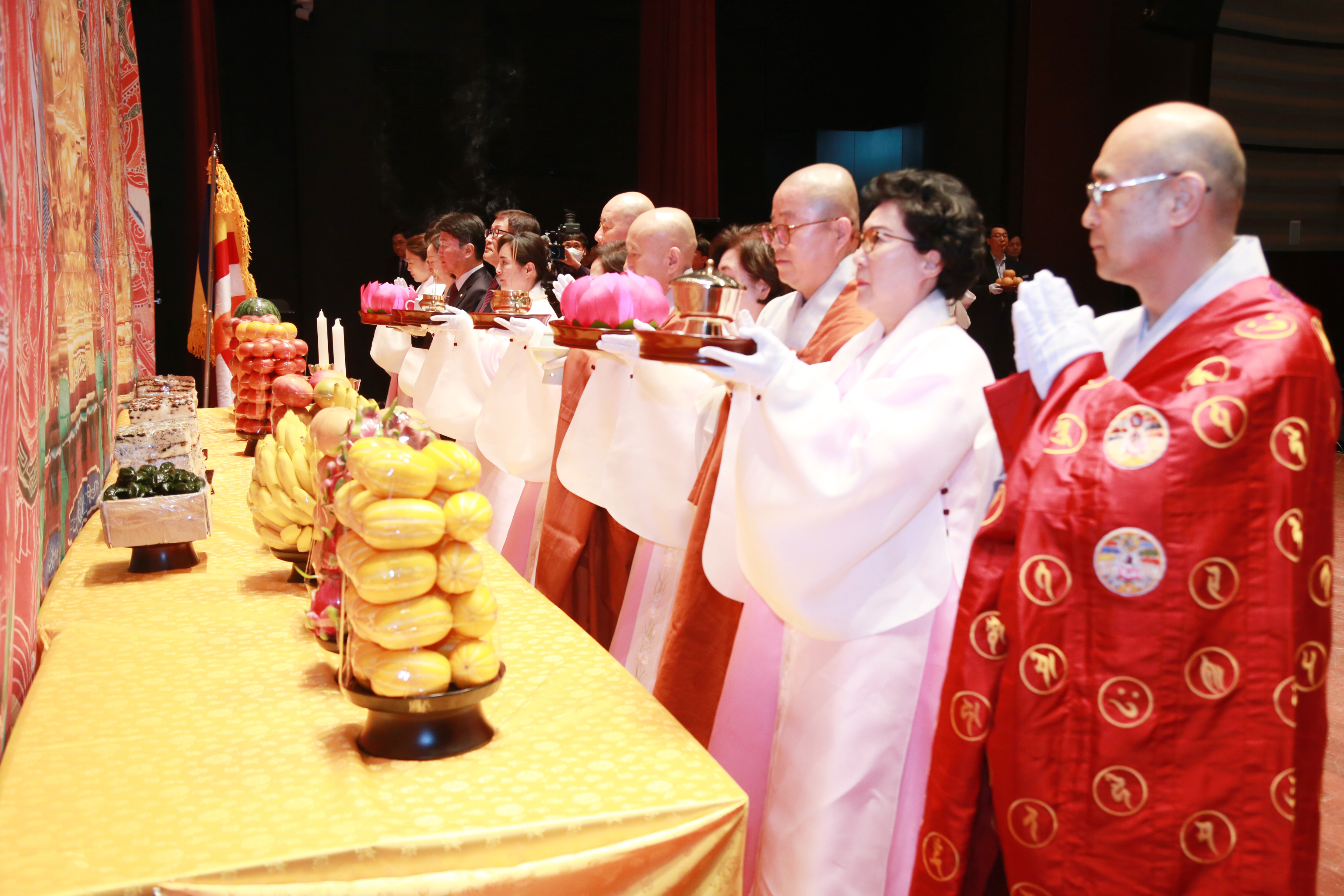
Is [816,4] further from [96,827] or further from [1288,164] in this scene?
[96,827]

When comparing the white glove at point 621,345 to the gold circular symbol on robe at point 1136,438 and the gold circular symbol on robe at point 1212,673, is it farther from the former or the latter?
the gold circular symbol on robe at point 1212,673

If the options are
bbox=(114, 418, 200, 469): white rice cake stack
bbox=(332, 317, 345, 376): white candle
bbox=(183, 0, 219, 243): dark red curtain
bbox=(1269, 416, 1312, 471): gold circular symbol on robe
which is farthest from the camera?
bbox=(183, 0, 219, 243): dark red curtain

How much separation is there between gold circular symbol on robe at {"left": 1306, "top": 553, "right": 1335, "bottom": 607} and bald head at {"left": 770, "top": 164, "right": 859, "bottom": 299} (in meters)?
1.40

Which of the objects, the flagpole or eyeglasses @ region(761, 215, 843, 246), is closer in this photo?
eyeglasses @ region(761, 215, 843, 246)

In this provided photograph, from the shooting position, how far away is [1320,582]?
1460mm

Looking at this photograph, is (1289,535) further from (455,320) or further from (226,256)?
(226,256)

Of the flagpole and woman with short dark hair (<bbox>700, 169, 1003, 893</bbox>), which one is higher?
the flagpole

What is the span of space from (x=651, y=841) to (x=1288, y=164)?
343 inches

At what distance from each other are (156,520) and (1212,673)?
1.81 m

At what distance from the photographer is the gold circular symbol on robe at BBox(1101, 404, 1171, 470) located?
1.46m

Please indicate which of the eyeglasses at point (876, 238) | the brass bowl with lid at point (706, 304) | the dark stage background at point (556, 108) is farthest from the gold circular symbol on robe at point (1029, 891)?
the dark stage background at point (556, 108)

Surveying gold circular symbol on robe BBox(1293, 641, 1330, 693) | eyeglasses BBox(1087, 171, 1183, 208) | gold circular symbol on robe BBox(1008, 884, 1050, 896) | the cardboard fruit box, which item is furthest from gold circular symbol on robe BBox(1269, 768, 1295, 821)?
the cardboard fruit box

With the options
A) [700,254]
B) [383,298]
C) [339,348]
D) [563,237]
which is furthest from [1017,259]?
[339,348]

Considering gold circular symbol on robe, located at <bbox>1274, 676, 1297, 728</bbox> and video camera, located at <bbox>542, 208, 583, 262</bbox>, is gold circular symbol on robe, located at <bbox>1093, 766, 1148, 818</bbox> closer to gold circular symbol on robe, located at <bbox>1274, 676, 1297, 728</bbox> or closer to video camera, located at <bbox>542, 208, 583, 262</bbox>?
gold circular symbol on robe, located at <bbox>1274, 676, 1297, 728</bbox>
